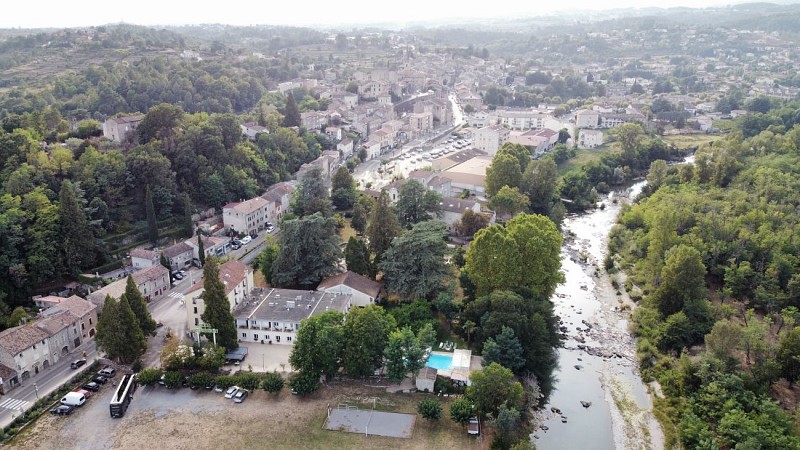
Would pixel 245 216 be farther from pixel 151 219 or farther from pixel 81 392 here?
pixel 81 392

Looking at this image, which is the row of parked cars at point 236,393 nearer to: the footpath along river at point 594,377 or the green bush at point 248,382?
the green bush at point 248,382

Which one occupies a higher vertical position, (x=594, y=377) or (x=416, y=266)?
(x=416, y=266)

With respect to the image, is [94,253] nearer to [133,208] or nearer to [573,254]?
[133,208]

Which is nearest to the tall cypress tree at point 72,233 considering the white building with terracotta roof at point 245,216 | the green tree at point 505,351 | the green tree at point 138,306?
the green tree at point 138,306

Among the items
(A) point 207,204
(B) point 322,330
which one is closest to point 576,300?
(B) point 322,330

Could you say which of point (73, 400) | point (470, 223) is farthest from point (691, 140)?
point (73, 400)
